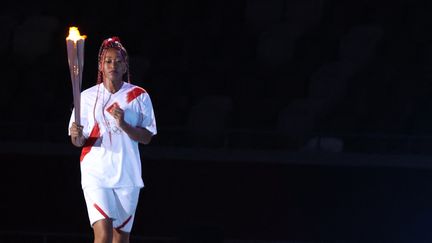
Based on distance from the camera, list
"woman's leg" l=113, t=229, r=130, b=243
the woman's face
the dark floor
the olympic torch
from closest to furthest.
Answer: the olympic torch
the woman's face
"woman's leg" l=113, t=229, r=130, b=243
the dark floor

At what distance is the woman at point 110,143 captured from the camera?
4441 mm

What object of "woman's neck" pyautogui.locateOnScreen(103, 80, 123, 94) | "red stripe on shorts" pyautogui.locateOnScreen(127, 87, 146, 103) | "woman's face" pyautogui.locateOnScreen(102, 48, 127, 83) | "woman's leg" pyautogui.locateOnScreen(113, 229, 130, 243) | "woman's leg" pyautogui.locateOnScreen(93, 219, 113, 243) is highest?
"woman's face" pyautogui.locateOnScreen(102, 48, 127, 83)

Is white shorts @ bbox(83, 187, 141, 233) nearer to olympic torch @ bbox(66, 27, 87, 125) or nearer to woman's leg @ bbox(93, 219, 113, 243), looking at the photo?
woman's leg @ bbox(93, 219, 113, 243)

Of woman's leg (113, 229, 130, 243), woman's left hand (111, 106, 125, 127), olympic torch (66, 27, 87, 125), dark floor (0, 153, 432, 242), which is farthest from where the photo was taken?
dark floor (0, 153, 432, 242)

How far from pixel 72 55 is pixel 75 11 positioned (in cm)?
411

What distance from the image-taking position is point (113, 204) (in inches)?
177

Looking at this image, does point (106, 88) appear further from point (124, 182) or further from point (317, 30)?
point (317, 30)

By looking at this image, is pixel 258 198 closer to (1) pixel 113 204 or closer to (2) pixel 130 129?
(1) pixel 113 204

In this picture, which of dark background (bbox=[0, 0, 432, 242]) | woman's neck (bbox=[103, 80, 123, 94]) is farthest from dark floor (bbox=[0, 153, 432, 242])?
woman's neck (bbox=[103, 80, 123, 94])

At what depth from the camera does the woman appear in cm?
444

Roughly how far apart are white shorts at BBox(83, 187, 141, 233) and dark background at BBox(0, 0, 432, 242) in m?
1.15

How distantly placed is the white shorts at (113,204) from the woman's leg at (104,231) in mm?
19

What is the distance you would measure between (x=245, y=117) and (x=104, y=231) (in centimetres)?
345

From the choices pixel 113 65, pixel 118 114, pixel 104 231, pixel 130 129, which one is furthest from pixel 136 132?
pixel 104 231
